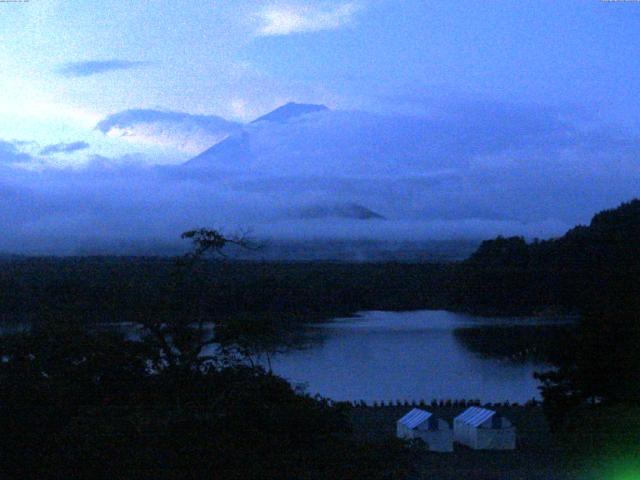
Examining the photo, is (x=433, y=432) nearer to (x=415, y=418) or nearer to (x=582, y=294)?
(x=415, y=418)

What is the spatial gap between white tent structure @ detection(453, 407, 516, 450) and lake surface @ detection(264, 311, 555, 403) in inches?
123

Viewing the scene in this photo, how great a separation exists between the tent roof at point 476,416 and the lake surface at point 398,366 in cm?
293

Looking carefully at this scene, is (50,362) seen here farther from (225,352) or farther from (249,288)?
(249,288)

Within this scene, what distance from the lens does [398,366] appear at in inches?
835

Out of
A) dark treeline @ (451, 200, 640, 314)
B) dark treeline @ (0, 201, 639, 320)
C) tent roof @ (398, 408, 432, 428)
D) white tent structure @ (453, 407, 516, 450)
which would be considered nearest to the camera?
dark treeline @ (0, 201, 639, 320)

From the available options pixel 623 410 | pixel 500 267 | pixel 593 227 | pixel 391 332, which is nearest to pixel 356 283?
pixel 391 332

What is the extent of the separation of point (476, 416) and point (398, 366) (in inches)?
348

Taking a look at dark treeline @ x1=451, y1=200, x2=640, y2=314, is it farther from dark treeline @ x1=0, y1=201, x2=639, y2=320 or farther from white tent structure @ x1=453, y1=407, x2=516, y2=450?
white tent structure @ x1=453, y1=407, x2=516, y2=450

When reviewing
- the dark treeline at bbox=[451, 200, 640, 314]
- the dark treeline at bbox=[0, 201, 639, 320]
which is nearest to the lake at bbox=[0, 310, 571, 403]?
the dark treeline at bbox=[0, 201, 639, 320]

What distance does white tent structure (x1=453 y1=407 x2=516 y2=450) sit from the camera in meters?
11.8

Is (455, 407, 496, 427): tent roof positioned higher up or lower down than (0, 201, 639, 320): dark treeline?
A: lower down

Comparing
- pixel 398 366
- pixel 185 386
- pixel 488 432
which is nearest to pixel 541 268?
pixel 398 366

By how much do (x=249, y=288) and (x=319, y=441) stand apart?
26.6ft

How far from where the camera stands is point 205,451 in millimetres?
5309
